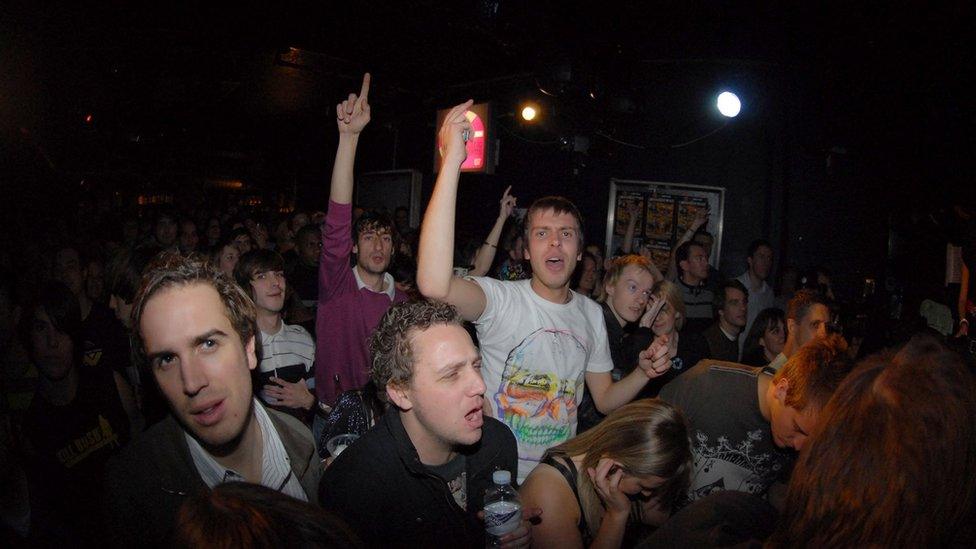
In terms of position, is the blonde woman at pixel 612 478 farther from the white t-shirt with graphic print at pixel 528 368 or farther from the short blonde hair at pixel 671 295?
the short blonde hair at pixel 671 295

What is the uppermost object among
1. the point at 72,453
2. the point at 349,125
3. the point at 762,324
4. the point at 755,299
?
the point at 349,125

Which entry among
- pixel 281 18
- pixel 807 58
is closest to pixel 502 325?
pixel 281 18

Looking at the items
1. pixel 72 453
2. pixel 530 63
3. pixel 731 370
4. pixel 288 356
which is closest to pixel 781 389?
pixel 731 370

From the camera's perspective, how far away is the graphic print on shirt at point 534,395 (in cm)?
211

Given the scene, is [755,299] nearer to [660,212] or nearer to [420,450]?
[660,212]

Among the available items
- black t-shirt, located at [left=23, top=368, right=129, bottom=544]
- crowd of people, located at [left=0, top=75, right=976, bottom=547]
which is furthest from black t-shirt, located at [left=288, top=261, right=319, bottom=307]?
black t-shirt, located at [left=23, top=368, right=129, bottom=544]

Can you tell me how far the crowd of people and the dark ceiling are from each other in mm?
3113

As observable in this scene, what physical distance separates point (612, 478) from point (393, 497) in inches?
29.3

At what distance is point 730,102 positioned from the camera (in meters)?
6.41

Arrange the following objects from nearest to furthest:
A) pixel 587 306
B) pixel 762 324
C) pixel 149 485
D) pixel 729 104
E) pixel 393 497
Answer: pixel 149 485, pixel 393 497, pixel 587 306, pixel 762 324, pixel 729 104

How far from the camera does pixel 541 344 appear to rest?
215 centimetres

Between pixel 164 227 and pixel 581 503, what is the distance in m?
5.97

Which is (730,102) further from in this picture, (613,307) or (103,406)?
(103,406)

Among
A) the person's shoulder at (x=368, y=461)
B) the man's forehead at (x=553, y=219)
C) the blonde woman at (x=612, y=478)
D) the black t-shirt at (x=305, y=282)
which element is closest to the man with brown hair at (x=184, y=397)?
the person's shoulder at (x=368, y=461)
